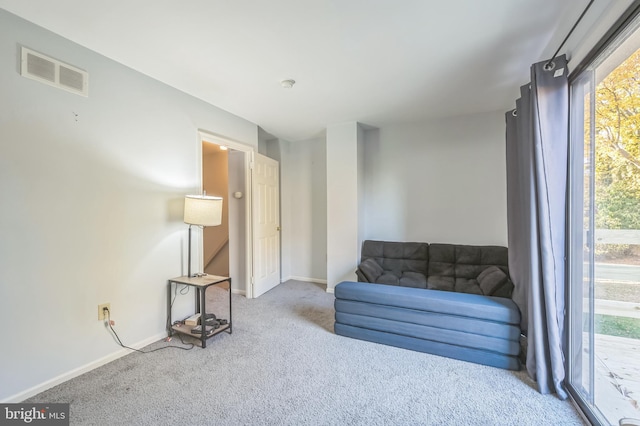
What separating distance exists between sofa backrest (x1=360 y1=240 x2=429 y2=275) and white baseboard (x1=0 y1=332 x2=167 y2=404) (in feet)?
8.75

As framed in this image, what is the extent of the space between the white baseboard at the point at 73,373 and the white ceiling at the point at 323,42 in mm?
2418

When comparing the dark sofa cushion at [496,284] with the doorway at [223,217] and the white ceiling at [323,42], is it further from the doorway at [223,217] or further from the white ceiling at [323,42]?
the doorway at [223,217]

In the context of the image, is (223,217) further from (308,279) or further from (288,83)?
(288,83)

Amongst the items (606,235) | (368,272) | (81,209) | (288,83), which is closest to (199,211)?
(81,209)

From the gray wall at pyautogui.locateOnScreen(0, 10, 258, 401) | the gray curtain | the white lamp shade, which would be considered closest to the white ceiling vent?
the gray wall at pyautogui.locateOnScreen(0, 10, 258, 401)

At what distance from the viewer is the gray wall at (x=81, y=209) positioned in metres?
1.69

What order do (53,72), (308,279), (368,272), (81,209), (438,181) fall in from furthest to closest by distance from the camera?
(308,279)
(438,181)
(368,272)
(81,209)
(53,72)

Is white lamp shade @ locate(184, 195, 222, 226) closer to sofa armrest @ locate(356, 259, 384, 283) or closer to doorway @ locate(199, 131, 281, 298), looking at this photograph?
doorway @ locate(199, 131, 281, 298)

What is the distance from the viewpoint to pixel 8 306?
1660mm

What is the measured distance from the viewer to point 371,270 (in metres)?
3.19

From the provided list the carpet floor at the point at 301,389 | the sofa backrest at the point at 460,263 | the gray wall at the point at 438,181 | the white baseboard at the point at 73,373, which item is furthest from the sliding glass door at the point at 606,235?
the white baseboard at the point at 73,373

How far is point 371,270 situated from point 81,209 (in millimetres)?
2784

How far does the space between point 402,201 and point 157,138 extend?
10.3ft

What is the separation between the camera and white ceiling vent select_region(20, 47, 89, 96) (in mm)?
1762
